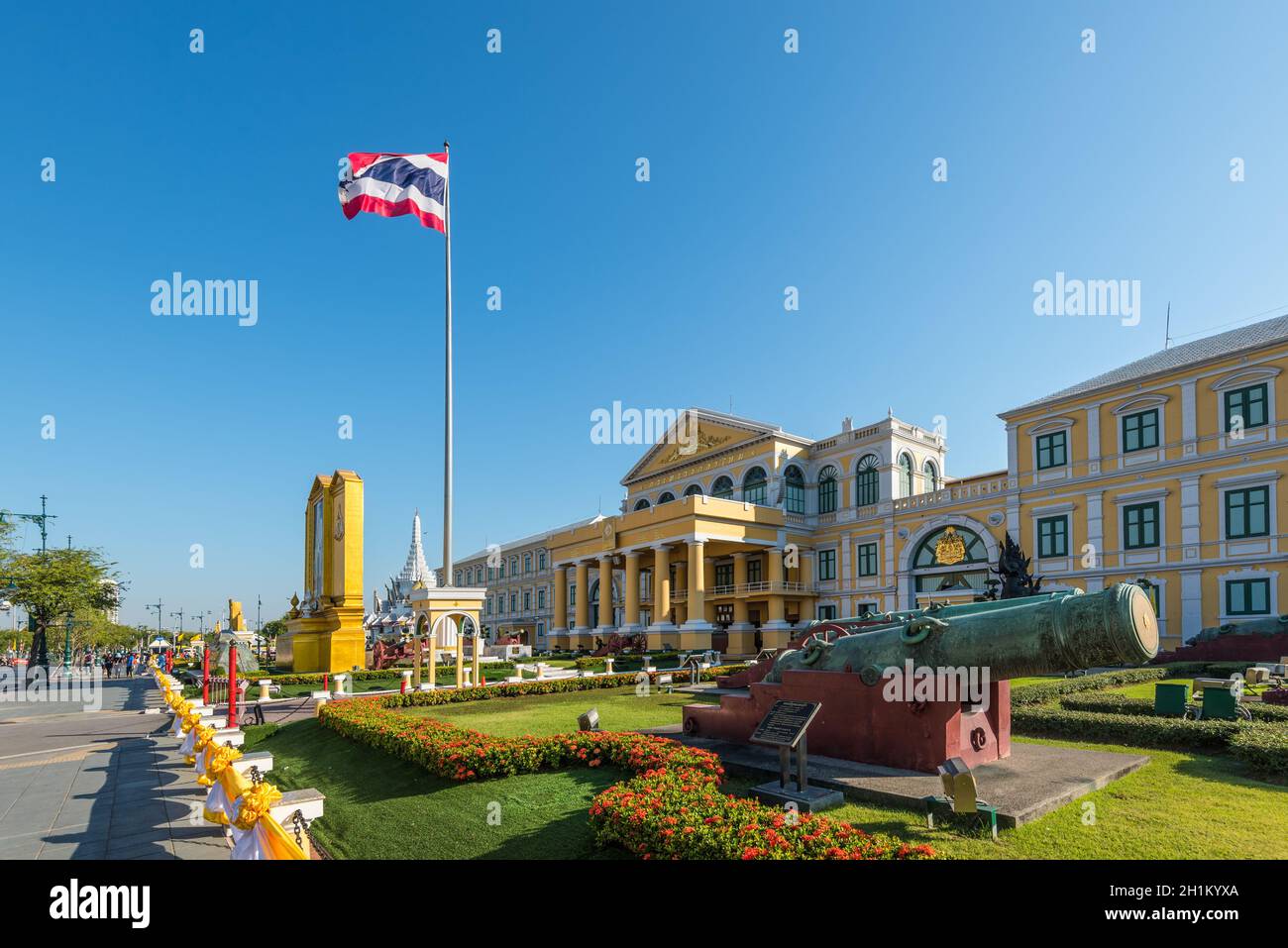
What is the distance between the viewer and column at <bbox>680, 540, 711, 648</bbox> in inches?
1405

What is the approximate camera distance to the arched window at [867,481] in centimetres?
3816

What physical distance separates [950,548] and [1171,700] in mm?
23592

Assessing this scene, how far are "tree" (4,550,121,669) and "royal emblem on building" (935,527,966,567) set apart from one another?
46.7 m

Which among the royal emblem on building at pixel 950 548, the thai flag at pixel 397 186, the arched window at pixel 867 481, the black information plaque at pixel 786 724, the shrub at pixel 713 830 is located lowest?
the shrub at pixel 713 830

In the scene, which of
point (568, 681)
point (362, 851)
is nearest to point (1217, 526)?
point (568, 681)

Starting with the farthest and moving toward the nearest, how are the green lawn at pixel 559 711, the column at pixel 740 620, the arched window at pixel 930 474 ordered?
the arched window at pixel 930 474 < the column at pixel 740 620 < the green lawn at pixel 559 711

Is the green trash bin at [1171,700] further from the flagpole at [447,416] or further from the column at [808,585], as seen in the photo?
the column at [808,585]

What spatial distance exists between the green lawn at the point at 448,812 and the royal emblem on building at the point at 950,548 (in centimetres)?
2940

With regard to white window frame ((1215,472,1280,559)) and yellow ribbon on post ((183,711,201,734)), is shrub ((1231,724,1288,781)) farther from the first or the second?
white window frame ((1215,472,1280,559))

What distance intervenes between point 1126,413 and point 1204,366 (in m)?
3.06

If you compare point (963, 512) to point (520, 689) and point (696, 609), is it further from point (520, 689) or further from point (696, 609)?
point (520, 689)

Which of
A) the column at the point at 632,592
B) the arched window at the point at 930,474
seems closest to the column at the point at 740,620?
the column at the point at 632,592
